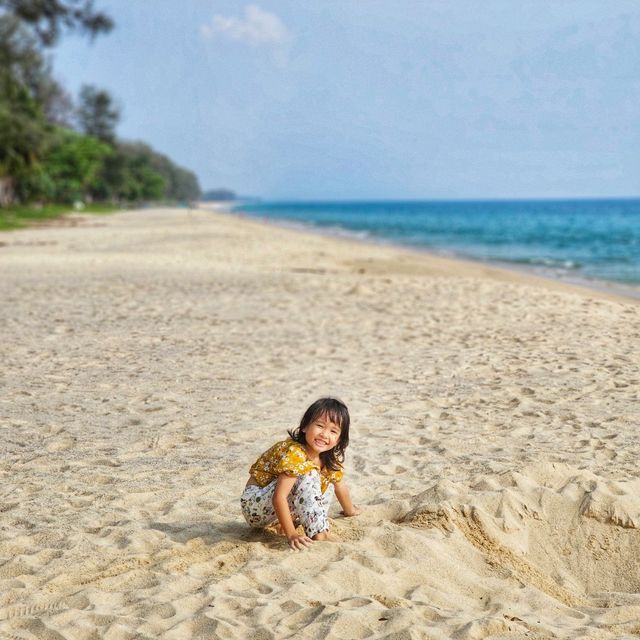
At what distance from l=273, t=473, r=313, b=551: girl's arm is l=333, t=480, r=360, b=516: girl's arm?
37cm

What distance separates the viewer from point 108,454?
5633mm

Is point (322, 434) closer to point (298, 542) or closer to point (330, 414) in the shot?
point (330, 414)

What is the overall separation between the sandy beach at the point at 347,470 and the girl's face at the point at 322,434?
473mm

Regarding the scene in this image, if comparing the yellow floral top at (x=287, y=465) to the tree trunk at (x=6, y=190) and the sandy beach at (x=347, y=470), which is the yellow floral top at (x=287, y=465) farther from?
the tree trunk at (x=6, y=190)

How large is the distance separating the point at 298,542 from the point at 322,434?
531mm

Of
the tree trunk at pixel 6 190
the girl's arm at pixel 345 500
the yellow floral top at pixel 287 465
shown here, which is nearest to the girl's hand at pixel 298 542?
the yellow floral top at pixel 287 465

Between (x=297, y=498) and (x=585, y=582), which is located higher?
(x=297, y=498)

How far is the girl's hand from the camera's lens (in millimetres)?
4031

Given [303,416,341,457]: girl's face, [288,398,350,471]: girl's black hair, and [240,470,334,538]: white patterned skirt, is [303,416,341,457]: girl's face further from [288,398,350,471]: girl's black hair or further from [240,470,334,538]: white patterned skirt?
[240,470,334,538]: white patterned skirt

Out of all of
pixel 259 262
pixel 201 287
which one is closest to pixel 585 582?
pixel 201 287

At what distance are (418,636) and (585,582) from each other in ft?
4.30

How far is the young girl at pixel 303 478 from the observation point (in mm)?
4102

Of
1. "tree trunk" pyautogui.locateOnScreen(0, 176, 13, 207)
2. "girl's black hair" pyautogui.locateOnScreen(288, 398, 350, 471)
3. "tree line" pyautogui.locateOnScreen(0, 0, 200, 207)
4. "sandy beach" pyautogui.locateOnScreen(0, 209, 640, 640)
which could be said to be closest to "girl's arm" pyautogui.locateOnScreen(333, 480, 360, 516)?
"sandy beach" pyautogui.locateOnScreen(0, 209, 640, 640)

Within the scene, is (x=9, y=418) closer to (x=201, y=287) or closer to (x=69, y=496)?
(x=69, y=496)
